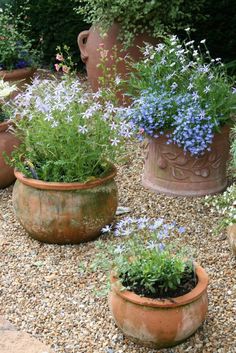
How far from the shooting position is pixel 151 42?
5816 mm

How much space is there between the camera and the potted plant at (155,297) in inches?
114

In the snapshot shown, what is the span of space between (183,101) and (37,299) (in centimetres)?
165

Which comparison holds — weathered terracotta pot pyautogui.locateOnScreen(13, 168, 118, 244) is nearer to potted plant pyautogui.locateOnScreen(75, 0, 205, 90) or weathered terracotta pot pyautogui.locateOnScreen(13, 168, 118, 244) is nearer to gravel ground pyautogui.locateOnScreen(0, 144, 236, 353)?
gravel ground pyautogui.locateOnScreen(0, 144, 236, 353)

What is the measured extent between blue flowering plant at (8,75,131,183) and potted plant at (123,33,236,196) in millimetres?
443

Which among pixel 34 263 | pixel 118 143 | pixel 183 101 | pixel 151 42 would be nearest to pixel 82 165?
pixel 118 143

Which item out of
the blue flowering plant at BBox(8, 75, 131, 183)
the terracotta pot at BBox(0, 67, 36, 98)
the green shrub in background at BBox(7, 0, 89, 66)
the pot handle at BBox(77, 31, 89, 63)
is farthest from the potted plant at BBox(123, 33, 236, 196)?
the green shrub in background at BBox(7, 0, 89, 66)

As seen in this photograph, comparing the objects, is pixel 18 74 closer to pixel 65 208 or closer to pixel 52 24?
pixel 52 24

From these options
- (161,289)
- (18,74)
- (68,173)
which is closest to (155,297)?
(161,289)

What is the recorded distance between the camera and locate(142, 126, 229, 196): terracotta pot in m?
4.47

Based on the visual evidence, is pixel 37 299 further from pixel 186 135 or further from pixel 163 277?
pixel 186 135

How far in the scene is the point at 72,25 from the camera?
299 inches

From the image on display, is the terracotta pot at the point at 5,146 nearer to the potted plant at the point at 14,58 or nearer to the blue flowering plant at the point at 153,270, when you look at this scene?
the potted plant at the point at 14,58

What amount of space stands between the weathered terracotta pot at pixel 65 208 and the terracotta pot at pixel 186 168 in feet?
2.21

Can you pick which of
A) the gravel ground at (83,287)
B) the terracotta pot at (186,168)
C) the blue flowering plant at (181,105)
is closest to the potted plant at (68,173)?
the gravel ground at (83,287)
